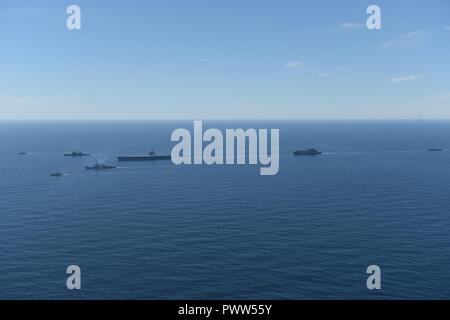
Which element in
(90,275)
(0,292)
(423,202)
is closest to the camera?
(0,292)

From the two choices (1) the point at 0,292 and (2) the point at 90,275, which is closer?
(1) the point at 0,292

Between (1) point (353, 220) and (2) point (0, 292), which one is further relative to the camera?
(1) point (353, 220)

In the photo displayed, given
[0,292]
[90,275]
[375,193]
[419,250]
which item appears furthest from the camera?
[375,193]

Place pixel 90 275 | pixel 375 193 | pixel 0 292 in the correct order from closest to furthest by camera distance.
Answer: pixel 0 292 < pixel 90 275 < pixel 375 193

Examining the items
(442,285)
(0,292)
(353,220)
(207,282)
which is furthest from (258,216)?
(0,292)

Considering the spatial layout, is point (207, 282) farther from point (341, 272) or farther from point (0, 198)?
point (0, 198)

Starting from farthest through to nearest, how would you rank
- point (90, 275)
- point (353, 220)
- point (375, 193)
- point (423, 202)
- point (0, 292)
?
1. point (375, 193)
2. point (423, 202)
3. point (353, 220)
4. point (90, 275)
5. point (0, 292)
